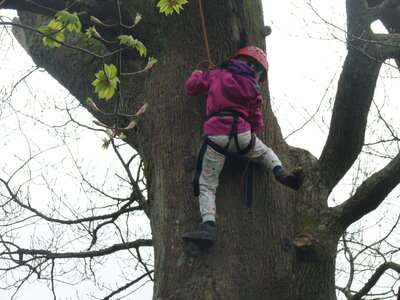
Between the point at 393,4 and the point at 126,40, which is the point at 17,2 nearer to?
the point at 126,40

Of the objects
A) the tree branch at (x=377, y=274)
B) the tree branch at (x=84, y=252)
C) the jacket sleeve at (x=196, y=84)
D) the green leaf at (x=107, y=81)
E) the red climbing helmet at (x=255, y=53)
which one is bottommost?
the tree branch at (x=377, y=274)

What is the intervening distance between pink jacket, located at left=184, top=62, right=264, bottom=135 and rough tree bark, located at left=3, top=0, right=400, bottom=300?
0.15m

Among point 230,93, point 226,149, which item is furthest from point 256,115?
point 226,149

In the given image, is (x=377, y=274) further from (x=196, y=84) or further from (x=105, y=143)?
(x=105, y=143)

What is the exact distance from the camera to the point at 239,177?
3.25 meters

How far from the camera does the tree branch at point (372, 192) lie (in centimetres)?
→ 266

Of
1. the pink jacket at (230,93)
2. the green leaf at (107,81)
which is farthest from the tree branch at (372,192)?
the green leaf at (107,81)

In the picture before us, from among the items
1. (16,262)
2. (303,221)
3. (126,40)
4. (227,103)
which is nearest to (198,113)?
(227,103)

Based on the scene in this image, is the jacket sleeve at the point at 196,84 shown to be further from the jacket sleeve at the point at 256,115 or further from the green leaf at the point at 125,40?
the green leaf at the point at 125,40

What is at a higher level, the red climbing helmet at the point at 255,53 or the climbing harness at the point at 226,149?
the red climbing helmet at the point at 255,53

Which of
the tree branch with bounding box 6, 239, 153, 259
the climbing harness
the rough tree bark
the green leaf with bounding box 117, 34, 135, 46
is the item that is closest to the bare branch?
the tree branch with bounding box 6, 239, 153, 259

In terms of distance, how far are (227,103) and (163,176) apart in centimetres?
63

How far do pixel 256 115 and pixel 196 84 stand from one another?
481mm

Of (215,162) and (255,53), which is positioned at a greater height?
(255,53)
